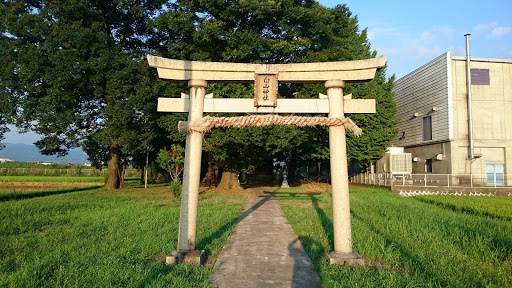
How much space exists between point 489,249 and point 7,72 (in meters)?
20.9

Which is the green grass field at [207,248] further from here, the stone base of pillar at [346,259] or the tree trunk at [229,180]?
the tree trunk at [229,180]

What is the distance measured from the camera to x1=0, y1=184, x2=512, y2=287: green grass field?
467 cm

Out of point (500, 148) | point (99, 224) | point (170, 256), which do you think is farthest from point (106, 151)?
point (500, 148)

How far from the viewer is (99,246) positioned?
6555 mm

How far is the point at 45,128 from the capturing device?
59.1ft

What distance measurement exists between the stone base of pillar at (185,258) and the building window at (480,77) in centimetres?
2358

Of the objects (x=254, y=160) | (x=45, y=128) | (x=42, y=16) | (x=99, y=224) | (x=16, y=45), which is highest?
(x=42, y=16)

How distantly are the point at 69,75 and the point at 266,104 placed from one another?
15.1m

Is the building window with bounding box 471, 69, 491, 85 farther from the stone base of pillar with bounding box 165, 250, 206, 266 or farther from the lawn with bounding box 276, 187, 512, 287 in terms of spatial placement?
the stone base of pillar with bounding box 165, 250, 206, 266

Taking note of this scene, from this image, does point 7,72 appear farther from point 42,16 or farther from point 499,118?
point 499,118

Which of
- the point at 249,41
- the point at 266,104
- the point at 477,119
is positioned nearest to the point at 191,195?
the point at 266,104

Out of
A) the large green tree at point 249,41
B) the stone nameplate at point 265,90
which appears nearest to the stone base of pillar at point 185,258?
the stone nameplate at point 265,90

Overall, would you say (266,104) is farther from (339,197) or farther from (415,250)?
(415,250)

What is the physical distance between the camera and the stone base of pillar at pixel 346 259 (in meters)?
5.43
